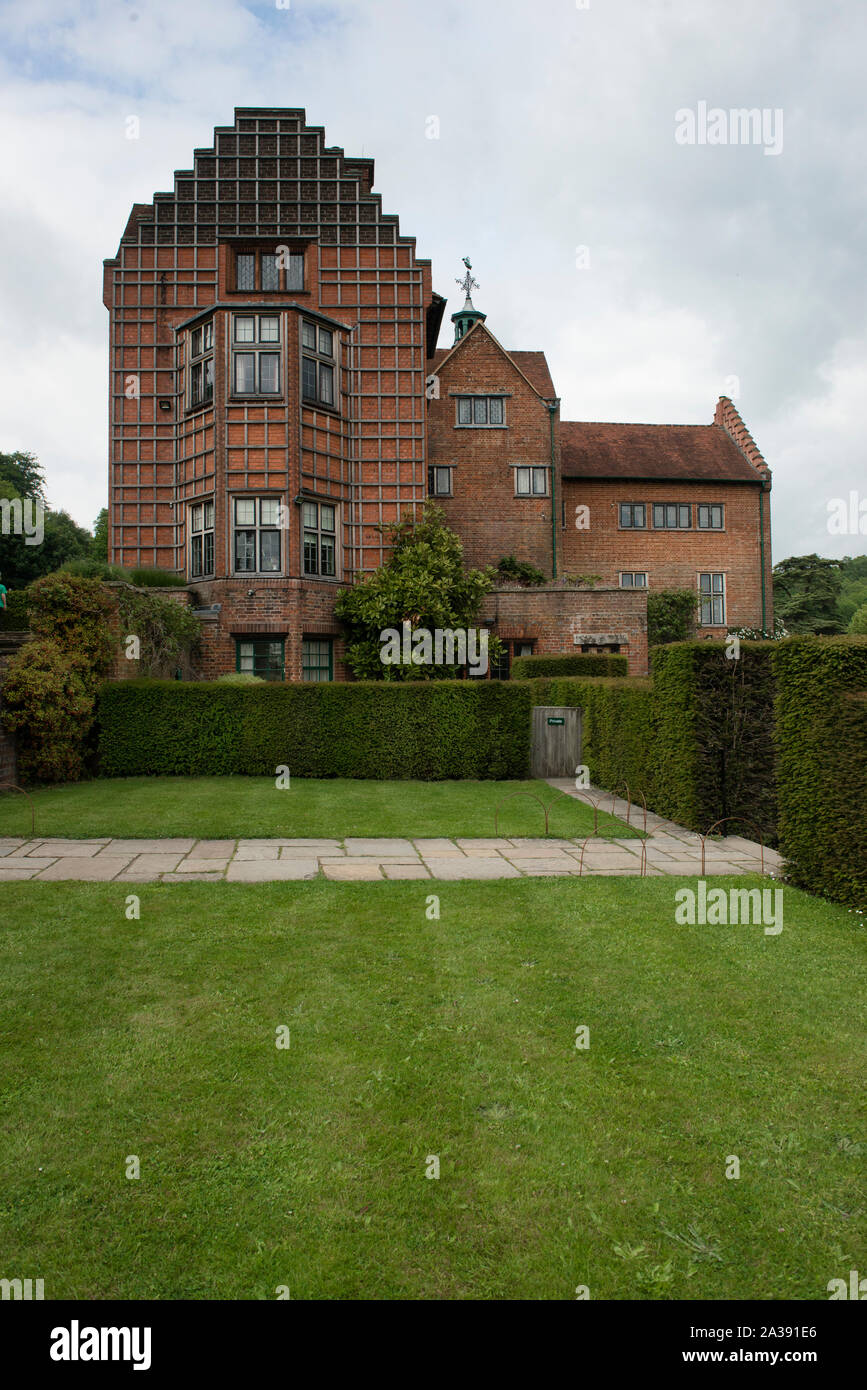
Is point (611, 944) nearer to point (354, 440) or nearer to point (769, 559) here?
point (354, 440)

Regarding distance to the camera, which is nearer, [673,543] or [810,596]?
[673,543]

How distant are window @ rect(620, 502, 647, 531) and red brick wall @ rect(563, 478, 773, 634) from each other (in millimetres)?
172

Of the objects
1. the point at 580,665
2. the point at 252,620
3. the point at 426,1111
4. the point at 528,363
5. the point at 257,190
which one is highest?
the point at 257,190

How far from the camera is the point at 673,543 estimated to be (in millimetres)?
33312

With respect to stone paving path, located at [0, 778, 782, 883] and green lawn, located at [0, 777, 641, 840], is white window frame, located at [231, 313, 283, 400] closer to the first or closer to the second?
green lawn, located at [0, 777, 641, 840]

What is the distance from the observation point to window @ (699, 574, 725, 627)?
33469 millimetres

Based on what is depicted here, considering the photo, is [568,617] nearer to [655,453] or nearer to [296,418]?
[296,418]

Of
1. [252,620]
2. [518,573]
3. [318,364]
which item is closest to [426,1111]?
[252,620]

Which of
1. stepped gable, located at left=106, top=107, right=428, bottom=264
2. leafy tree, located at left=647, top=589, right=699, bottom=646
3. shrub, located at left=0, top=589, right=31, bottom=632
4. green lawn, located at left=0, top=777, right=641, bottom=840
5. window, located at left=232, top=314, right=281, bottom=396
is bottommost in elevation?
green lawn, located at left=0, top=777, right=641, bottom=840

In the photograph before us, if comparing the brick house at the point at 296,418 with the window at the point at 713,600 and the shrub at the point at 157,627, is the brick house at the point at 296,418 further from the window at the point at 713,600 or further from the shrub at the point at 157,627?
the window at the point at 713,600

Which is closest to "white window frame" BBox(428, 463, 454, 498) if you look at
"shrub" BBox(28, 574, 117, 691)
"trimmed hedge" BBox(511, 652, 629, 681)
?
"trimmed hedge" BBox(511, 652, 629, 681)

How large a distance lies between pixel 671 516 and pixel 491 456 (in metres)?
9.21

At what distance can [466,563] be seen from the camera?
92.0 ft

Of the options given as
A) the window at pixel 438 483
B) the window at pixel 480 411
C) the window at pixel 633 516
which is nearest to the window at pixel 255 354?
the window at pixel 438 483
